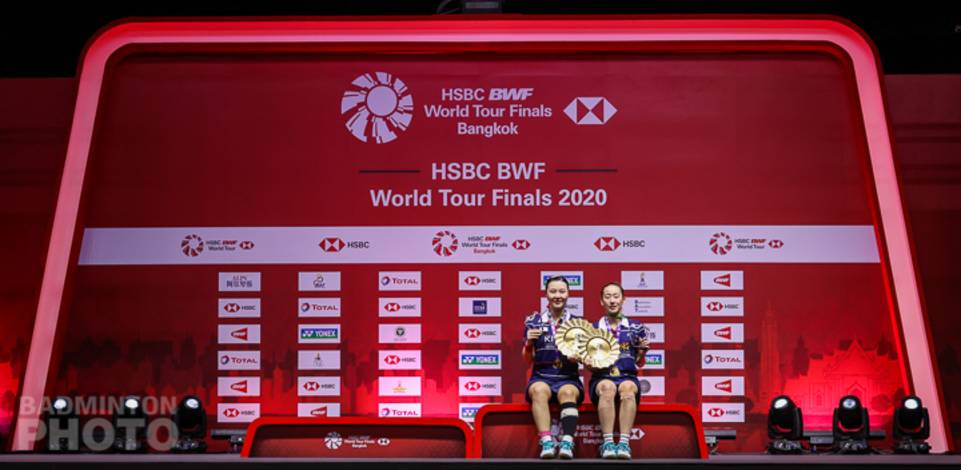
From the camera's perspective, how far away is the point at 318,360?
6.46 meters

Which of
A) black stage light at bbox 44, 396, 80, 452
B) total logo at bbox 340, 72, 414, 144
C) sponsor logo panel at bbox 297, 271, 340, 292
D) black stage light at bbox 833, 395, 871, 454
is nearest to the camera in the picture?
black stage light at bbox 833, 395, 871, 454

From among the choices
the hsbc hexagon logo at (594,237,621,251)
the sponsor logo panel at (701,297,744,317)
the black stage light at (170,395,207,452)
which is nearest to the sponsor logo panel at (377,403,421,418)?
the black stage light at (170,395,207,452)

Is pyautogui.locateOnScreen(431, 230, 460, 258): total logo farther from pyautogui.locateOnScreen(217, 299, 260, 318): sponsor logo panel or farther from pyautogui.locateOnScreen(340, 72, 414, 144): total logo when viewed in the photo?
pyautogui.locateOnScreen(217, 299, 260, 318): sponsor logo panel

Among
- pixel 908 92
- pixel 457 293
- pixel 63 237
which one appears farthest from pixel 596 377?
pixel 63 237

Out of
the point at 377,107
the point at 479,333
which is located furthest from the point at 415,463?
the point at 377,107

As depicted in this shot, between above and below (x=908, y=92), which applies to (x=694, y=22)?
above

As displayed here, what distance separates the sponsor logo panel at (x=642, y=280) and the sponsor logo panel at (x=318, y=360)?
206cm

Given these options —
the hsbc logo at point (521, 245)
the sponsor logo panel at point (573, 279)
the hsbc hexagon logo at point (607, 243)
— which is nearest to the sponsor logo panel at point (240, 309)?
the hsbc logo at point (521, 245)

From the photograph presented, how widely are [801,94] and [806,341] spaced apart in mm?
1733

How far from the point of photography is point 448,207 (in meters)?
6.54

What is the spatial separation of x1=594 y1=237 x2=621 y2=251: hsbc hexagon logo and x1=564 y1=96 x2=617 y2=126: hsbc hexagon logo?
32.2 inches

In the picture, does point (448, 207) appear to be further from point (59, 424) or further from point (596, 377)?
point (59, 424)

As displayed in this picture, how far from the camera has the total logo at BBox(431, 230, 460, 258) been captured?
6496mm

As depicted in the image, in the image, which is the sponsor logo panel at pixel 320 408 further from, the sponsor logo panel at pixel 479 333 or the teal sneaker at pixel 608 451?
the teal sneaker at pixel 608 451
